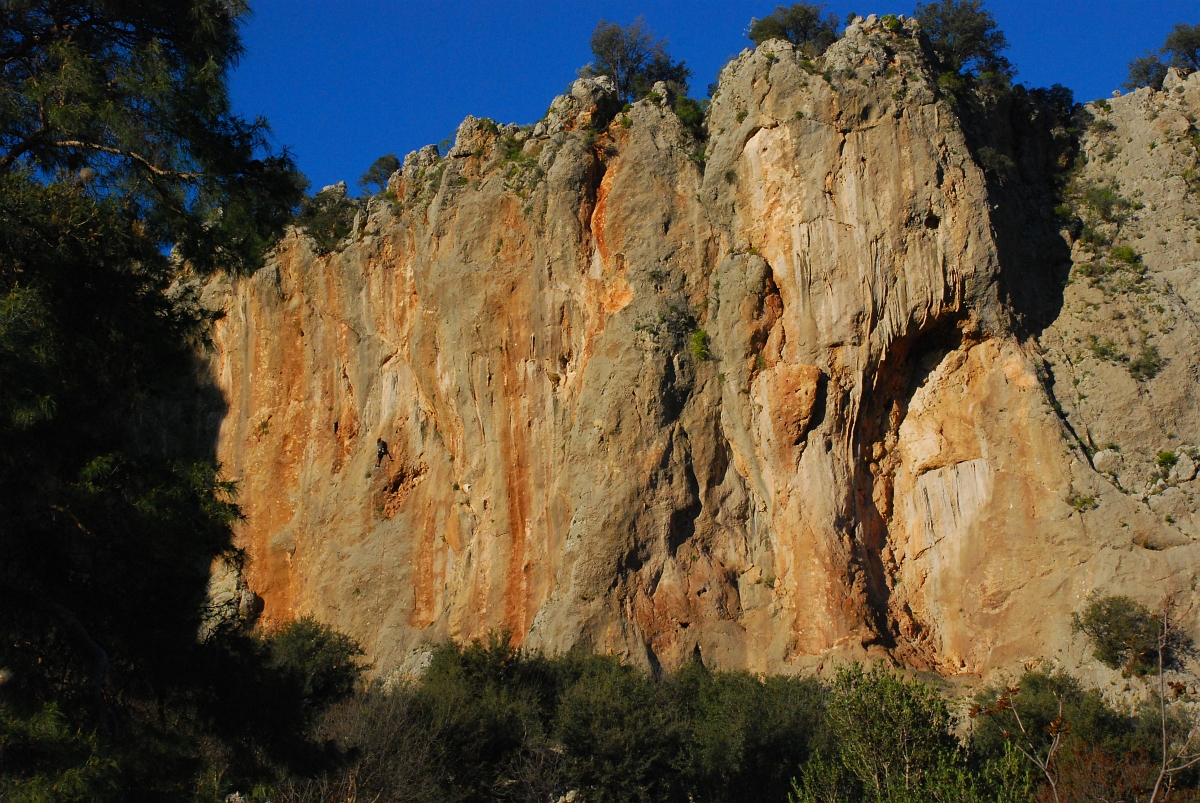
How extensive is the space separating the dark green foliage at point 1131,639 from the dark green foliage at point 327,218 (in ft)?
67.2

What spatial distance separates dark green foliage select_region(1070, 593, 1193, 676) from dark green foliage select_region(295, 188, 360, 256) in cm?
2049

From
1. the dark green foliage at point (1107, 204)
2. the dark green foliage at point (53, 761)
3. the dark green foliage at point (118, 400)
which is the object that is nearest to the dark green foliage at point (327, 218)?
the dark green foliage at point (1107, 204)

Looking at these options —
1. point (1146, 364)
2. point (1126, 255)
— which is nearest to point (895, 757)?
point (1146, 364)

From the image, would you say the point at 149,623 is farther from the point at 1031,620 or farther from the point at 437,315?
the point at 437,315

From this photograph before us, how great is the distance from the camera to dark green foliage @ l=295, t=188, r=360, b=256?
30.6 m

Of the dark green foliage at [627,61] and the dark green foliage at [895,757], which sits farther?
the dark green foliage at [627,61]

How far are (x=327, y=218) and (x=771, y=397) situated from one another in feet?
49.6

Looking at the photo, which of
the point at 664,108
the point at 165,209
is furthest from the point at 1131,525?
the point at 165,209

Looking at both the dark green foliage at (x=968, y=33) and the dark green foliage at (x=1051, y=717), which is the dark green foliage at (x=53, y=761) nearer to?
the dark green foliage at (x=1051, y=717)

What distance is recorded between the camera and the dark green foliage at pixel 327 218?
3062cm

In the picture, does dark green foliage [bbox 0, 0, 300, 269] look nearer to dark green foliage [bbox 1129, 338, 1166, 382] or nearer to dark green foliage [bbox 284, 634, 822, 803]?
dark green foliage [bbox 284, 634, 822, 803]

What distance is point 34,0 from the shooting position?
9695mm

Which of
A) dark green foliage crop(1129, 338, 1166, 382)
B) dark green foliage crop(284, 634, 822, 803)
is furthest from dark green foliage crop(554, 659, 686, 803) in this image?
dark green foliage crop(1129, 338, 1166, 382)

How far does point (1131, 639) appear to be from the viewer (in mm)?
18609
